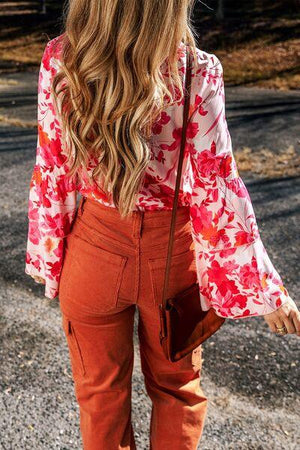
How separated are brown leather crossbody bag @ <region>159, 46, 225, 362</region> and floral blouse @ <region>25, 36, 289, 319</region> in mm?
35

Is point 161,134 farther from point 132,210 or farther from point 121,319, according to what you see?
point 121,319

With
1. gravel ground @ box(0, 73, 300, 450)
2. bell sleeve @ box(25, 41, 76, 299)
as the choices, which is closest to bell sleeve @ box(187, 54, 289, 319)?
bell sleeve @ box(25, 41, 76, 299)

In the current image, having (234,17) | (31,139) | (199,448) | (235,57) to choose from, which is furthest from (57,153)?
(234,17)

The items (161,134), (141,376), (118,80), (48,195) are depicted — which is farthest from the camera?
(141,376)

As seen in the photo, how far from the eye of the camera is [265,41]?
13.9 metres

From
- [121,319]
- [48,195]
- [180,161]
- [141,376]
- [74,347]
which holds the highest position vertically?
[180,161]

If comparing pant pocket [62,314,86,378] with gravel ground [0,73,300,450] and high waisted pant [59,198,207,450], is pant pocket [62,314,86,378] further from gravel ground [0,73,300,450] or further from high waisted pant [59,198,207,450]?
gravel ground [0,73,300,450]

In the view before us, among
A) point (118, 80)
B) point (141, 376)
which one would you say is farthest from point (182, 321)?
point (141, 376)

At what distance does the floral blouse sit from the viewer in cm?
137

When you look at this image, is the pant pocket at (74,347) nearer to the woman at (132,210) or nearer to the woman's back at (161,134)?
the woman at (132,210)

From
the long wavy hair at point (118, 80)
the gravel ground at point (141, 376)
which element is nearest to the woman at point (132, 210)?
the long wavy hair at point (118, 80)

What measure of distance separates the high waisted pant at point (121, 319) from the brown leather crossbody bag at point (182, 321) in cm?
2

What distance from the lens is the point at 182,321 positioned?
1582 millimetres

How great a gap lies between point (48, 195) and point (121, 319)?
41cm
